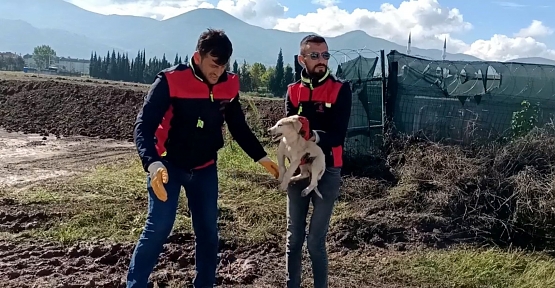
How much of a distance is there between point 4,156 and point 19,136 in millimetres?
3653

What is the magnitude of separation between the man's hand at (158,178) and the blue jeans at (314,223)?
0.85 metres

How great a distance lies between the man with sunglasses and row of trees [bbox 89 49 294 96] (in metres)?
13.4

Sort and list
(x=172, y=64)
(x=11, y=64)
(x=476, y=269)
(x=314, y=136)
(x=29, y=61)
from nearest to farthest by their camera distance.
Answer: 1. (x=314, y=136)
2. (x=476, y=269)
3. (x=172, y=64)
4. (x=11, y=64)
5. (x=29, y=61)

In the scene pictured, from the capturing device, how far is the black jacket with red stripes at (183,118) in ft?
9.62


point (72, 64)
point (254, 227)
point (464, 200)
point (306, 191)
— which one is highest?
point (72, 64)

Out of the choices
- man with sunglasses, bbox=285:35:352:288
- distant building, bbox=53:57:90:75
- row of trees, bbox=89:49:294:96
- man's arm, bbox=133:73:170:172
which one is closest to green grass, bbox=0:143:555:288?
man with sunglasses, bbox=285:35:352:288

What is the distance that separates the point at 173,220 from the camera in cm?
307

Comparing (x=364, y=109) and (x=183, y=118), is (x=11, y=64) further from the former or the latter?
(x=183, y=118)

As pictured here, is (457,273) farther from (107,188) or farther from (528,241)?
(107,188)

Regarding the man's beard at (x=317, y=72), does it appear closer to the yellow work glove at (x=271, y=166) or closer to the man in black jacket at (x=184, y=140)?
the man in black jacket at (x=184, y=140)

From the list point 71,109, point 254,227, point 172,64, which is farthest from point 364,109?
point 172,64

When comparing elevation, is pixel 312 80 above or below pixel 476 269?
above

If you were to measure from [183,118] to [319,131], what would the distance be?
0.78m

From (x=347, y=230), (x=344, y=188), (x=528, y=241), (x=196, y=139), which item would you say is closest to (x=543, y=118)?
(x=528, y=241)
